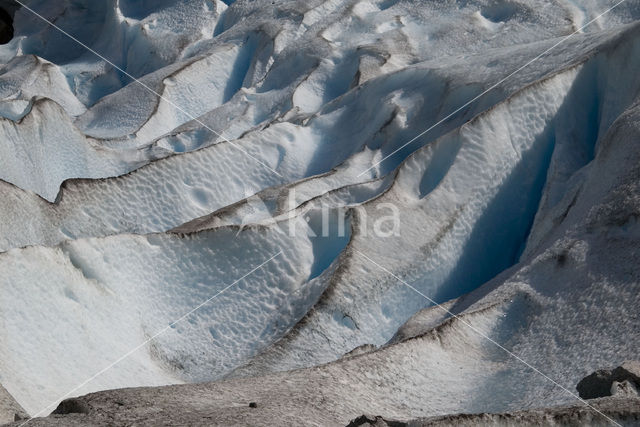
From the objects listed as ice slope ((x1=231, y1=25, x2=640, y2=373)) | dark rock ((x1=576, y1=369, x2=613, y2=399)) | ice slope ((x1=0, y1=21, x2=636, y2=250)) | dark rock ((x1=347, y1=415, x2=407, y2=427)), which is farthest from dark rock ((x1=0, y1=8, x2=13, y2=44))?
dark rock ((x1=347, y1=415, x2=407, y2=427))

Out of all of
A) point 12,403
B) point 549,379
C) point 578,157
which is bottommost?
point 12,403

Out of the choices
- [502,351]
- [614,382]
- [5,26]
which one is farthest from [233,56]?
[614,382]

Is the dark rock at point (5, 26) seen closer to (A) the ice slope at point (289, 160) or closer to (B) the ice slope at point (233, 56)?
(B) the ice slope at point (233, 56)

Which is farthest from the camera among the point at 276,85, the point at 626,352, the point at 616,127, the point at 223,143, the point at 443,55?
the point at 276,85

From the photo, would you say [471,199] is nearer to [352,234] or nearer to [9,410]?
[352,234]

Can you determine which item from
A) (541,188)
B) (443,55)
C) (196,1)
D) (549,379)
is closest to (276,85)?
(443,55)

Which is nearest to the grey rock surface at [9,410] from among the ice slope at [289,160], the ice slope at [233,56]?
the ice slope at [289,160]

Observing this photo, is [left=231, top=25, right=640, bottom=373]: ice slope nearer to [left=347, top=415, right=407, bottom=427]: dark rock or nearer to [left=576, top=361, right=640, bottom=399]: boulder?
[left=576, top=361, right=640, bottom=399]: boulder

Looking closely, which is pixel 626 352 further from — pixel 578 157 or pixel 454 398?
pixel 578 157

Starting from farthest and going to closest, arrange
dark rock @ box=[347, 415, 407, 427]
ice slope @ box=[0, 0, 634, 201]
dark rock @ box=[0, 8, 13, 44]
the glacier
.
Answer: dark rock @ box=[0, 8, 13, 44] → ice slope @ box=[0, 0, 634, 201] → the glacier → dark rock @ box=[347, 415, 407, 427]
